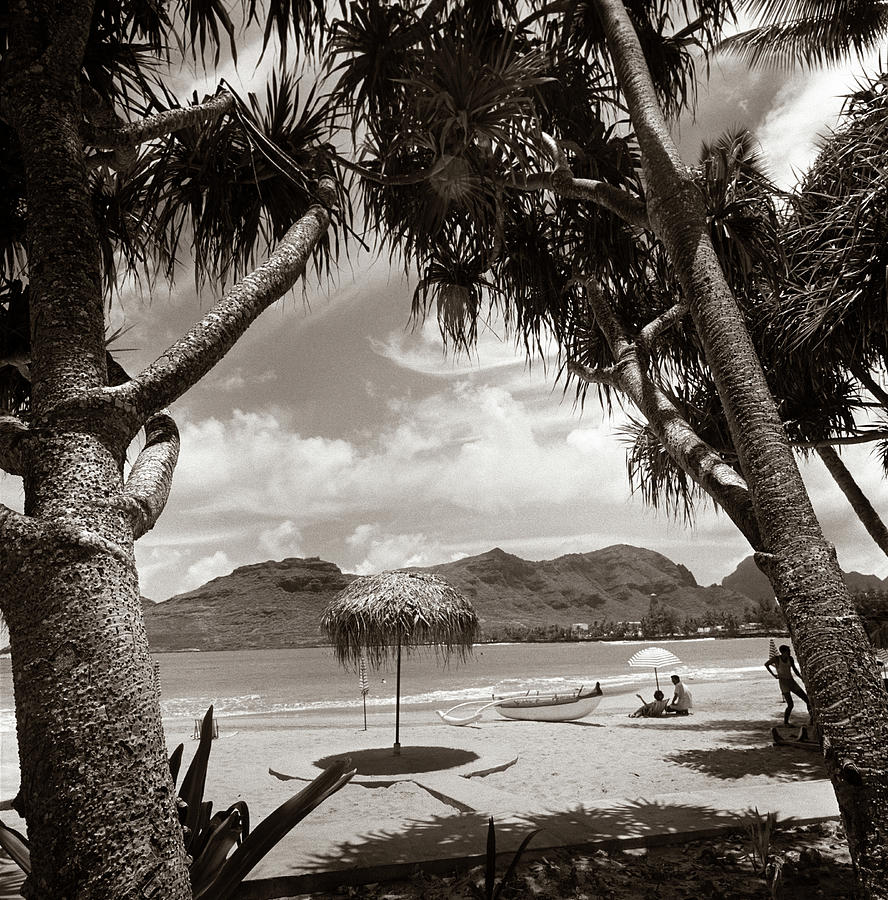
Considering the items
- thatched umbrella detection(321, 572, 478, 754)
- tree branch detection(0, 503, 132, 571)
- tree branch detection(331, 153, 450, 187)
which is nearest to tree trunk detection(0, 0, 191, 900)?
tree branch detection(0, 503, 132, 571)

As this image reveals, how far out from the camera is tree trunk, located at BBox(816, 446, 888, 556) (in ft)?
25.0

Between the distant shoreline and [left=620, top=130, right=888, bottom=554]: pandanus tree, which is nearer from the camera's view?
[left=620, top=130, right=888, bottom=554]: pandanus tree

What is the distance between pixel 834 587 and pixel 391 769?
6846mm

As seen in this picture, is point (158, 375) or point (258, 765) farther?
point (258, 765)

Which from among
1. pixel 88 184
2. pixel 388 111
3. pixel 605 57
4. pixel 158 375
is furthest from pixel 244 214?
pixel 605 57

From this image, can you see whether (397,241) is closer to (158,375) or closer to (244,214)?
(244,214)

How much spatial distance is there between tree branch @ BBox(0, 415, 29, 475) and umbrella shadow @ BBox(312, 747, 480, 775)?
6.99 meters

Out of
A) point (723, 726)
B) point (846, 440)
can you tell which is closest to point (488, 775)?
point (846, 440)

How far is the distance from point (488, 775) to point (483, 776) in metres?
0.46

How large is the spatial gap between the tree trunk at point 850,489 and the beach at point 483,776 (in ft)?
8.65

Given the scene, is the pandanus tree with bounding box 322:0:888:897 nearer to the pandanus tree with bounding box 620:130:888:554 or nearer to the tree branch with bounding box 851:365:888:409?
the pandanus tree with bounding box 620:130:888:554

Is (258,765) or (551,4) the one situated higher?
(551,4)

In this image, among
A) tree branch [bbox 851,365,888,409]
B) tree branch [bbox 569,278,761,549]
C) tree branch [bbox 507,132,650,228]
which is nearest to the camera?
tree branch [bbox 569,278,761,549]

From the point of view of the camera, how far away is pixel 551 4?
455 cm
